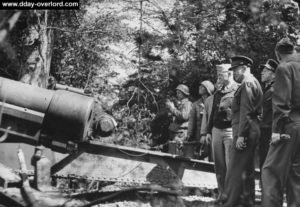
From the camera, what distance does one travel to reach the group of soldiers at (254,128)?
5262mm

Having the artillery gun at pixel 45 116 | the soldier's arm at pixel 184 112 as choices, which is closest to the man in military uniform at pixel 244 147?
the artillery gun at pixel 45 116

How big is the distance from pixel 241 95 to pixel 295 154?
1.11 m

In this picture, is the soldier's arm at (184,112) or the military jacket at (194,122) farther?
the soldier's arm at (184,112)

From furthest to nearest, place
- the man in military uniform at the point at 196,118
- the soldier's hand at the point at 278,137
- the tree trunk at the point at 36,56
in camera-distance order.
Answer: the tree trunk at the point at 36,56 → the man in military uniform at the point at 196,118 → the soldier's hand at the point at 278,137

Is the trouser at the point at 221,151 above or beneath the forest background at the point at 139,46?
beneath

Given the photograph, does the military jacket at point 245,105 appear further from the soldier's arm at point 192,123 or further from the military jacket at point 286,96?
the soldier's arm at point 192,123

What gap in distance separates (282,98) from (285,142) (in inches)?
17.4

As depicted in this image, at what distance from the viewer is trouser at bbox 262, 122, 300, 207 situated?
5.24 metres

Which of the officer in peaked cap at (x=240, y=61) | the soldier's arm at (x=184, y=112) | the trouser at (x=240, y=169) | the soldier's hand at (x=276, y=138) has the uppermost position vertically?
the officer in peaked cap at (x=240, y=61)

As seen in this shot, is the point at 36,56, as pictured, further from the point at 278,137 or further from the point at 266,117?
the point at 278,137

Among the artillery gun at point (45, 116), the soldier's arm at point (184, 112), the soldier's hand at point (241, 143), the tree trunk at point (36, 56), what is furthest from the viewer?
the soldier's arm at point (184, 112)

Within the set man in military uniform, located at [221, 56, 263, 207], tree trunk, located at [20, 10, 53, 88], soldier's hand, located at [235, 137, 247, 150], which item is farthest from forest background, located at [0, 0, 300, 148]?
soldier's hand, located at [235, 137, 247, 150]

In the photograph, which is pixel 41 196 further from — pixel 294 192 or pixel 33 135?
pixel 33 135

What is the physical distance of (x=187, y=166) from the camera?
24.3 ft
